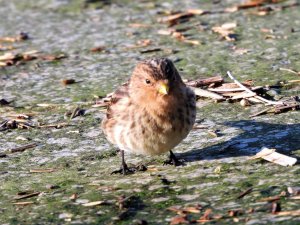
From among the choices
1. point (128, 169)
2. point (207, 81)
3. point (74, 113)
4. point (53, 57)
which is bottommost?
point (128, 169)

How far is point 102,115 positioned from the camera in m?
6.89

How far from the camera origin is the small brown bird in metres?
5.62

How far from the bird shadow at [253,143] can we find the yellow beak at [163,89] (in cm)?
52

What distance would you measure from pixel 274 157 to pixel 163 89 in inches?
36.7

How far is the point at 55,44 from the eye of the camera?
9023mm

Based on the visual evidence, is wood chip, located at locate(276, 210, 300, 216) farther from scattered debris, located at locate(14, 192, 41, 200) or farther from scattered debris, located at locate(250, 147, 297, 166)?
scattered debris, located at locate(14, 192, 41, 200)

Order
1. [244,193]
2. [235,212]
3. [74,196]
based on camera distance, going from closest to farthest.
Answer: [235,212] → [244,193] → [74,196]

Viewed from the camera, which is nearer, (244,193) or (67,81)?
(244,193)

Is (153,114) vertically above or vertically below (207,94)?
above

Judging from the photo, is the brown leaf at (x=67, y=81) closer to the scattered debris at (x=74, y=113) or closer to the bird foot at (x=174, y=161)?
the scattered debris at (x=74, y=113)

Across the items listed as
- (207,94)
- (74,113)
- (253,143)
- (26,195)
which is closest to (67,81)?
(74,113)

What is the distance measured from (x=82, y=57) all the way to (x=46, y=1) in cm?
231

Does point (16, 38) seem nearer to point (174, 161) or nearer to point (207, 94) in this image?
point (207, 94)

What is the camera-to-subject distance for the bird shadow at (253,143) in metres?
5.68
